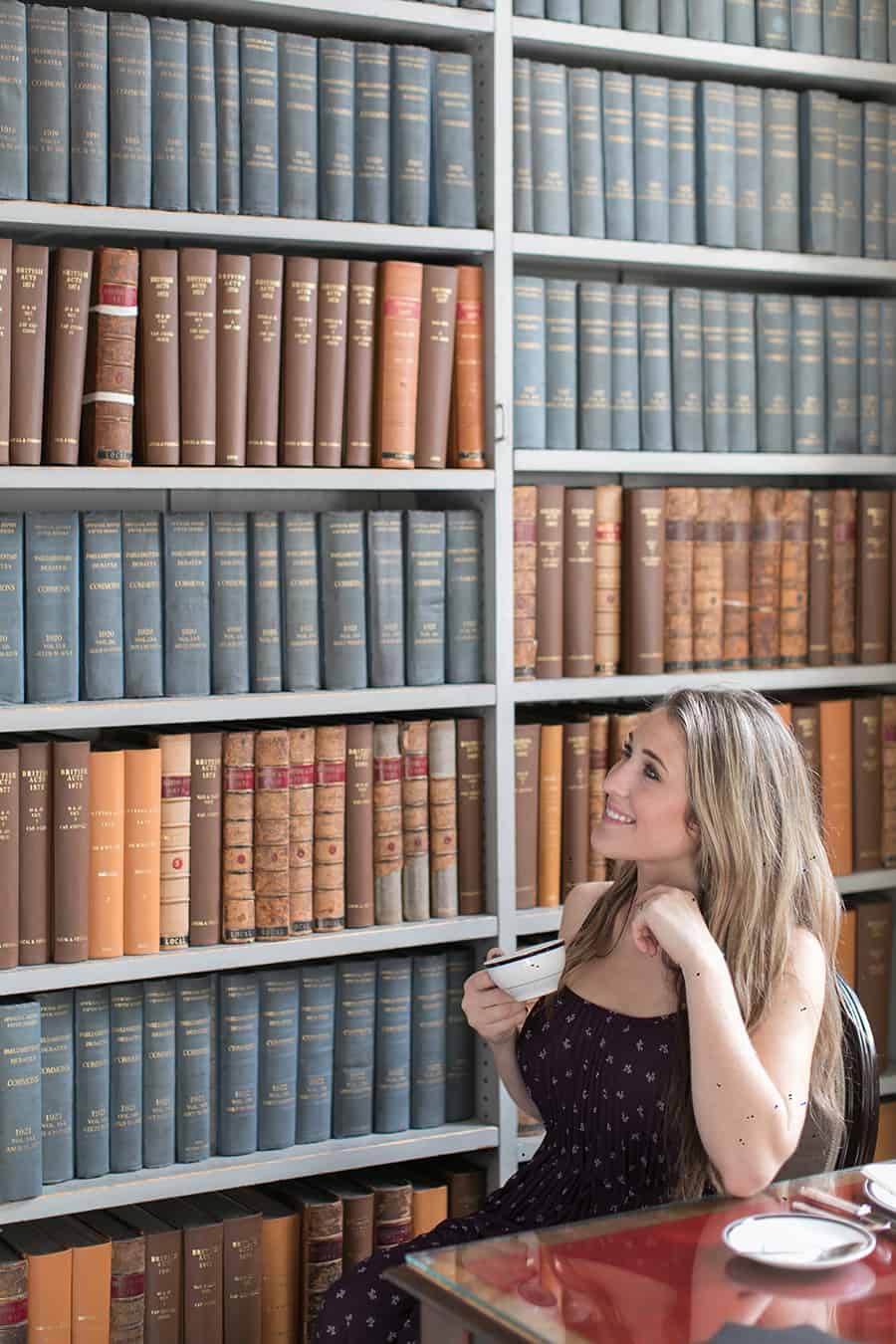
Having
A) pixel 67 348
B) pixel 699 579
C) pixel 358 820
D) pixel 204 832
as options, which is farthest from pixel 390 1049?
pixel 67 348

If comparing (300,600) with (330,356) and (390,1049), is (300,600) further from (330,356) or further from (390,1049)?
(390,1049)

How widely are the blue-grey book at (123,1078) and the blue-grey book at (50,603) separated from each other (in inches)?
18.8

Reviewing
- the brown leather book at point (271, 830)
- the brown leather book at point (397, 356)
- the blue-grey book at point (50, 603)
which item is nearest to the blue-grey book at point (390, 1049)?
the brown leather book at point (271, 830)

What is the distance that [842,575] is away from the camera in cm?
300

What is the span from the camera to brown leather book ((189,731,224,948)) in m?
2.53

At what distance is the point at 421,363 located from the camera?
8.66 feet

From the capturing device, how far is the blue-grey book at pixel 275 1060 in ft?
8.52

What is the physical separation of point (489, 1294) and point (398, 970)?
48.8 inches

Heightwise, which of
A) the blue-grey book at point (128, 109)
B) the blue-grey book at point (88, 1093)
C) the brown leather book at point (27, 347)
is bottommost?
the blue-grey book at point (88, 1093)

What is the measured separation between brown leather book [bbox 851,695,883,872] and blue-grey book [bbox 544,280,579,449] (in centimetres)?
77

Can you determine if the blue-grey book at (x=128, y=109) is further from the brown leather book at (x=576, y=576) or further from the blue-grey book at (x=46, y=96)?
the brown leather book at (x=576, y=576)

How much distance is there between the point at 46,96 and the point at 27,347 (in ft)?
1.16

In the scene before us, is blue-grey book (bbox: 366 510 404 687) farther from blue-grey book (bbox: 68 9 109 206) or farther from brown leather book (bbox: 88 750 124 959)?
blue-grey book (bbox: 68 9 109 206)

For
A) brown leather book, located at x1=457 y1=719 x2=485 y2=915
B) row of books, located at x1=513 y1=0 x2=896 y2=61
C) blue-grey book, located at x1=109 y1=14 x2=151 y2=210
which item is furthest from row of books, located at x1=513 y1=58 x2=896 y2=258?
brown leather book, located at x1=457 y1=719 x2=485 y2=915
